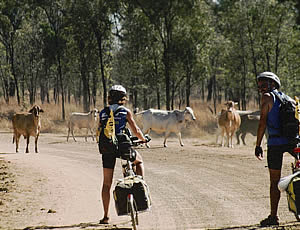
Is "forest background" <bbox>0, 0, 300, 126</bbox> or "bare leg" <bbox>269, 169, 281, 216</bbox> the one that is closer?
"bare leg" <bbox>269, 169, 281, 216</bbox>

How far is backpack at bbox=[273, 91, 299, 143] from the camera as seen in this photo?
7.06 metres

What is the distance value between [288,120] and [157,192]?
4.33 m

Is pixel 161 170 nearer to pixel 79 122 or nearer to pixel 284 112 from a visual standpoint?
pixel 284 112

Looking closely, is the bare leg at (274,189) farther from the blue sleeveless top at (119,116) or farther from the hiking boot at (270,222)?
the blue sleeveless top at (119,116)

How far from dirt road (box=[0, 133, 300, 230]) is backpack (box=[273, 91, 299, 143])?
128cm

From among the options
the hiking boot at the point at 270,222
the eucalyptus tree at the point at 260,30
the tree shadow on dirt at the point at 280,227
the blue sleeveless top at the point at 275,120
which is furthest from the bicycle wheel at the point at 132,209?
the eucalyptus tree at the point at 260,30

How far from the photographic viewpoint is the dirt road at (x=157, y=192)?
795cm

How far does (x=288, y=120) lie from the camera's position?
7.07 metres

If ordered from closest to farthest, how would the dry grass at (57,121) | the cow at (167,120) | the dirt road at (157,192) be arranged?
1. the dirt road at (157,192)
2. the cow at (167,120)
3. the dry grass at (57,121)

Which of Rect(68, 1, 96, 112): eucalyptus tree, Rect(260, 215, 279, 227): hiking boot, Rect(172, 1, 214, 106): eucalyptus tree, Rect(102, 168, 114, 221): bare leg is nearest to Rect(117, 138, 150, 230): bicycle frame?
Rect(102, 168, 114, 221): bare leg

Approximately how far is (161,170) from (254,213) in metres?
6.36

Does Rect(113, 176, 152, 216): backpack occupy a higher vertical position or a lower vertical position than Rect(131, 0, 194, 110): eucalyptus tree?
lower

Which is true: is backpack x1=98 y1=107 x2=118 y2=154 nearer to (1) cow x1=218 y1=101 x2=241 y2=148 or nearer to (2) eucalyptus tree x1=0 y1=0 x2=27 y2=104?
(1) cow x1=218 y1=101 x2=241 y2=148

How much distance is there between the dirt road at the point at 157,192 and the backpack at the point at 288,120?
1281mm
